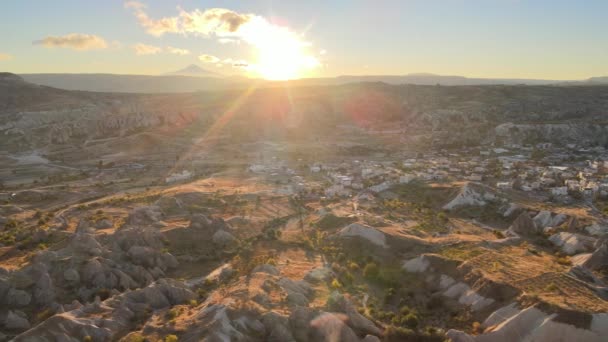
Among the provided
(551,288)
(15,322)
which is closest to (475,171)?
(551,288)

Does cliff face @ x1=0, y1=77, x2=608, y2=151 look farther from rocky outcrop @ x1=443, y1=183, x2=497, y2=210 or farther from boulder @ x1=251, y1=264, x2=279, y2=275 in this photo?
boulder @ x1=251, y1=264, x2=279, y2=275

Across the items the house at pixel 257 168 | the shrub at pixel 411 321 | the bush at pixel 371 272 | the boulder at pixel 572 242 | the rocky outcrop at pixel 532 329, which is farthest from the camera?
the house at pixel 257 168

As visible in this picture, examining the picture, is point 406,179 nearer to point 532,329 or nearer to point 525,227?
point 525,227

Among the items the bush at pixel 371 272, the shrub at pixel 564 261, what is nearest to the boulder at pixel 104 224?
the bush at pixel 371 272

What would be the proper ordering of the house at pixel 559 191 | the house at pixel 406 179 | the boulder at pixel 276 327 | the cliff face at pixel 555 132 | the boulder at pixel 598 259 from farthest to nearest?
1. the cliff face at pixel 555 132
2. the house at pixel 406 179
3. the house at pixel 559 191
4. the boulder at pixel 598 259
5. the boulder at pixel 276 327

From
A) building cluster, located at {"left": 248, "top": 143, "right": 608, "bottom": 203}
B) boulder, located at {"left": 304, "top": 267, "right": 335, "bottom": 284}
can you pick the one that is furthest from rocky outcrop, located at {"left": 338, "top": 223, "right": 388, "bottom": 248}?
building cluster, located at {"left": 248, "top": 143, "right": 608, "bottom": 203}

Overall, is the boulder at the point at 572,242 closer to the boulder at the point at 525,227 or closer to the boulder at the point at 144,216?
the boulder at the point at 525,227

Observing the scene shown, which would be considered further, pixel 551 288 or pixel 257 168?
pixel 257 168

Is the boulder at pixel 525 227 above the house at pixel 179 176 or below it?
above

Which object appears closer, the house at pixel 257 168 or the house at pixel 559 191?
the house at pixel 559 191
